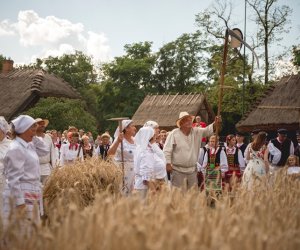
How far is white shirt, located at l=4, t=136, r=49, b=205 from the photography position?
13.8ft

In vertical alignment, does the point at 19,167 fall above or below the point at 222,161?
above

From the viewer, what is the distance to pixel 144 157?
612 cm

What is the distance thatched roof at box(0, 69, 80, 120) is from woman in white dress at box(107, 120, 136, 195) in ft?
71.1

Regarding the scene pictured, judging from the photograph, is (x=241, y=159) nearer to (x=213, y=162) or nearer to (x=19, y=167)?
(x=213, y=162)

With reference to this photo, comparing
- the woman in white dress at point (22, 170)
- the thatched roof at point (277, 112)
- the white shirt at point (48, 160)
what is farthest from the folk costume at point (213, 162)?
the thatched roof at point (277, 112)

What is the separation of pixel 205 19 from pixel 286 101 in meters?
13.7


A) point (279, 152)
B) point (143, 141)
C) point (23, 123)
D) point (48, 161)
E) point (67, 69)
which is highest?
point (67, 69)

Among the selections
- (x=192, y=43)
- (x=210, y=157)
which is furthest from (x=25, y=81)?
(x=210, y=157)

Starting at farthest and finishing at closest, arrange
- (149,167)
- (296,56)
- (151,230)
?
(296,56) → (149,167) → (151,230)

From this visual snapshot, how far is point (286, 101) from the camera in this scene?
24.2 m

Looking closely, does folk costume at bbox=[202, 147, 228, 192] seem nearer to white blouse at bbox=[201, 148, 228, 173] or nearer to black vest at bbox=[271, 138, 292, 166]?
white blouse at bbox=[201, 148, 228, 173]

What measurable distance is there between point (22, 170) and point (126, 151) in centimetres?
330

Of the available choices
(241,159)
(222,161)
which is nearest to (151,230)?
(222,161)

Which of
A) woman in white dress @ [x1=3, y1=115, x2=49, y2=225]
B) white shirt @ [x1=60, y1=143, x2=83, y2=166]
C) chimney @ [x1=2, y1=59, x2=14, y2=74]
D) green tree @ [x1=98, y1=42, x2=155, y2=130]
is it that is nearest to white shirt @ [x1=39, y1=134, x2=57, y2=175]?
white shirt @ [x1=60, y1=143, x2=83, y2=166]
